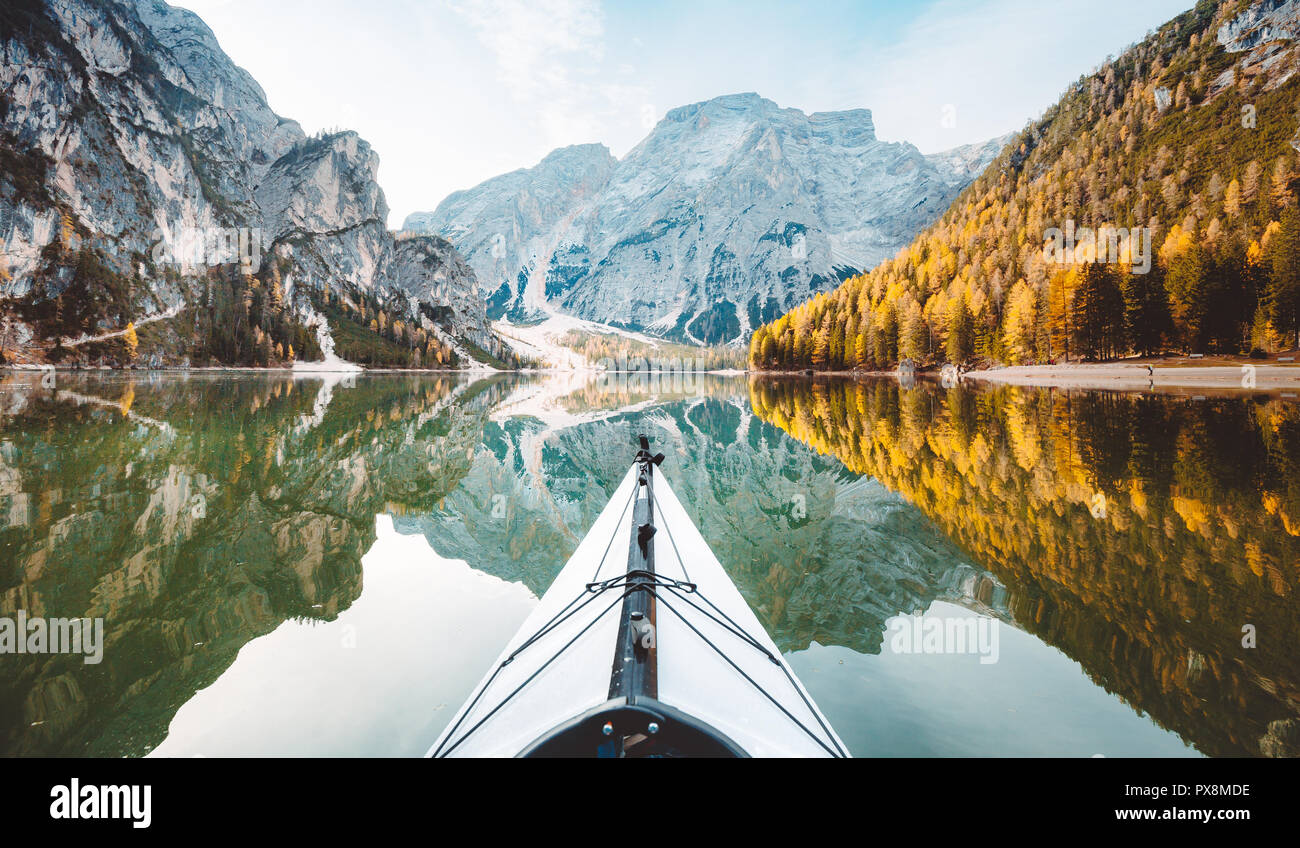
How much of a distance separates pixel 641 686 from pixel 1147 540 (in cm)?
948

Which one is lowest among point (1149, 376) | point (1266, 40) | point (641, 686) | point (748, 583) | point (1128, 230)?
point (748, 583)

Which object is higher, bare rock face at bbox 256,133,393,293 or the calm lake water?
bare rock face at bbox 256,133,393,293

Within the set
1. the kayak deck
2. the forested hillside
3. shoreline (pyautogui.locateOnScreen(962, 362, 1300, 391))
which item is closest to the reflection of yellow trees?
the kayak deck

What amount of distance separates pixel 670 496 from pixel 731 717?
6.87 meters

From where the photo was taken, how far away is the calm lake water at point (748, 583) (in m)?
4.68

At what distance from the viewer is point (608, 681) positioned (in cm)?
327

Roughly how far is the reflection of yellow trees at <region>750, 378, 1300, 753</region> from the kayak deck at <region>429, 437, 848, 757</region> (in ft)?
11.5

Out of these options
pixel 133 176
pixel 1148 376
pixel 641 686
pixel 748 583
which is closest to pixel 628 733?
pixel 641 686

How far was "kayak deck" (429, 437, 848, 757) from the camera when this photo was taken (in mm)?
2799

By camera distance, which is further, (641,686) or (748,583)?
(748,583)

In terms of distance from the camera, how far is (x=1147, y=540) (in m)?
8.41

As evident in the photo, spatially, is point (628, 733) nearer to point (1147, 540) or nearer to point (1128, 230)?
point (1147, 540)

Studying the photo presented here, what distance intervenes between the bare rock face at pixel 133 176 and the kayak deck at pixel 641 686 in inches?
5781

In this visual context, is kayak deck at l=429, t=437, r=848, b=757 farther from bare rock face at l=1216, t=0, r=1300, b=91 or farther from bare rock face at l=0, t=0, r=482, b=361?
bare rock face at l=1216, t=0, r=1300, b=91
